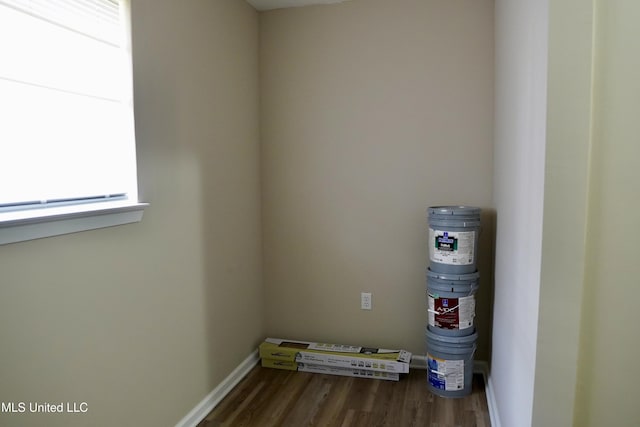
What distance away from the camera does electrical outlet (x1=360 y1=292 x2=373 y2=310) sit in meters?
2.97

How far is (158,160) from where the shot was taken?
2.03 m

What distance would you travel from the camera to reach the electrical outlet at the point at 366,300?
9.75 feet

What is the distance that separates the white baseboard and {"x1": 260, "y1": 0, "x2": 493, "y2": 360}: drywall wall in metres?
0.33

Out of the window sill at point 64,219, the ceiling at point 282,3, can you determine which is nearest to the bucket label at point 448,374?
the window sill at point 64,219

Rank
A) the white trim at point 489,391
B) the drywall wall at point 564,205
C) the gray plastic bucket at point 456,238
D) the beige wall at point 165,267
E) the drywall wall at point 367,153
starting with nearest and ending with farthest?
the drywall wall at point 564,205 < the beige wall at point 165,267 < the white trim at point 489,391 < the gray plastic bucket at point 456,238 < the drywall wall at point 367,153

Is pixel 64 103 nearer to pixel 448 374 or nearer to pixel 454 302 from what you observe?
pixel 454 302

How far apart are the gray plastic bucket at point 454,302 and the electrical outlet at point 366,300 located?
1.71 feet

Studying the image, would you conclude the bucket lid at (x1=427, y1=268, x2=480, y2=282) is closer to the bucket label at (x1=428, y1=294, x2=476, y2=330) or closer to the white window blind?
the bucket label at (x1=428, y1=294, x2=476, y2=330)

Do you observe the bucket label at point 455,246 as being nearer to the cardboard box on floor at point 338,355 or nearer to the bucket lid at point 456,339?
the bucket lid at point 456,339

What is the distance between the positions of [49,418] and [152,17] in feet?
5.27

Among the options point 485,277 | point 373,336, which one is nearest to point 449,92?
point 485,277

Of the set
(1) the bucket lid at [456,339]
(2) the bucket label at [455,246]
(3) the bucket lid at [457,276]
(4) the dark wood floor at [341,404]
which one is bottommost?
(4) the dark wood floor at [341,404]

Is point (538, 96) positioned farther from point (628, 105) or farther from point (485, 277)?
point (485, 277)

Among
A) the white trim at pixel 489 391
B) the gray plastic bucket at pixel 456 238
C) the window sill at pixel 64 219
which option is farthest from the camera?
the gray plastic bucket at pixel 456 238
